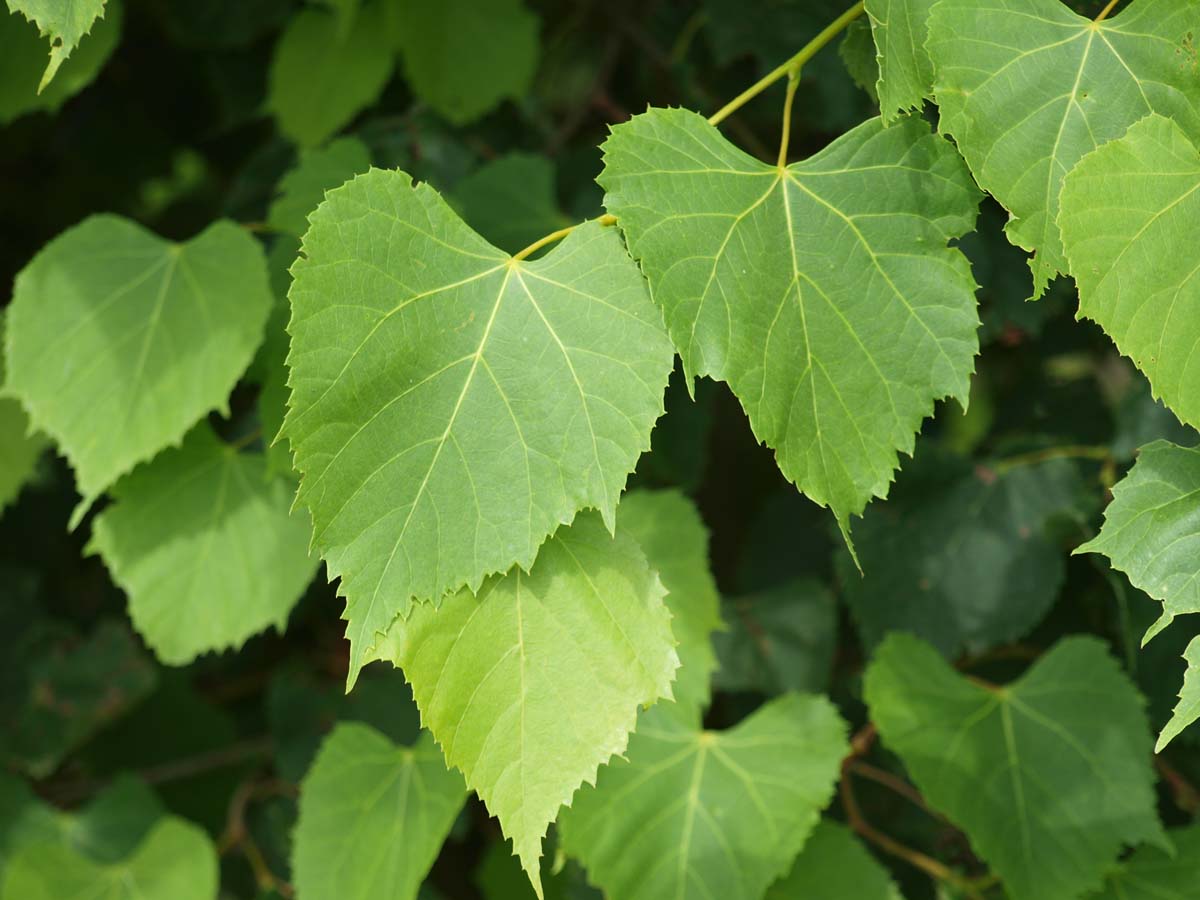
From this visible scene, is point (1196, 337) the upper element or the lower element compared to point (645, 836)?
upper

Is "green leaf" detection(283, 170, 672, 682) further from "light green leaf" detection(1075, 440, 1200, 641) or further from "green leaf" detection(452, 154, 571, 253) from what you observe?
"green leaf" detection(452, 154, 571, 253)

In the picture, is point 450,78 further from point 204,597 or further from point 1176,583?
point 1176,583

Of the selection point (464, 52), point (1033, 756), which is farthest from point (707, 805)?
point (464, 52)

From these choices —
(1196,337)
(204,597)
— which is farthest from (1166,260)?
(204,597)

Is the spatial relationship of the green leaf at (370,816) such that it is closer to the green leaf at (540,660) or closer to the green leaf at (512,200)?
the green leaf at (540,660)

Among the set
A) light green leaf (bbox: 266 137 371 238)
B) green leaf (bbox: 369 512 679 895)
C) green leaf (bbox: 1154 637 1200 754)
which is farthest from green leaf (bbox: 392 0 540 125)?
green leaf (bbox: 1154 637 1200 754)
